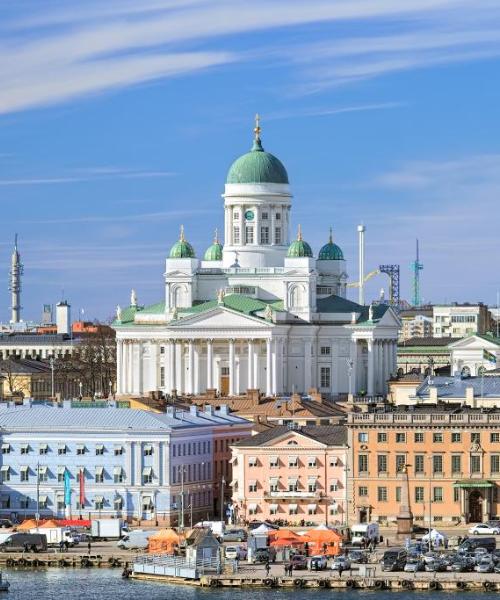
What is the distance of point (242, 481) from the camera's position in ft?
404

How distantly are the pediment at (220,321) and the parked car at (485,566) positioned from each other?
81866 millimetres

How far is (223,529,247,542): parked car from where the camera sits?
113 meters

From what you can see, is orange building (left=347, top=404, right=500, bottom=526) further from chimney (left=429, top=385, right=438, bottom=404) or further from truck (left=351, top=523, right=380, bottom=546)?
chimney (left=429, top=385, right=438, bottom=404)

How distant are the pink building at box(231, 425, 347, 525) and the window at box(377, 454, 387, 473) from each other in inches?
73.7

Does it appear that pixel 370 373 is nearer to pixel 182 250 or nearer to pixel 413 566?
pixel 182 250

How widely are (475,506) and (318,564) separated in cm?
1575

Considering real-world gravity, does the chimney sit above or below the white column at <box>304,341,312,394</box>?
below

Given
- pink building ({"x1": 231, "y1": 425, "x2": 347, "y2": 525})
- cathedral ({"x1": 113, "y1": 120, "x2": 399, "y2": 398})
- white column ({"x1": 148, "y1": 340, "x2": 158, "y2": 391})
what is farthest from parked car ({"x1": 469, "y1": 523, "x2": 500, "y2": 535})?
white column ({"x1": 148, "y1": 340, "x2": 158, "y2": 391})

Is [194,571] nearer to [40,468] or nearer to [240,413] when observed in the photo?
[40,468]

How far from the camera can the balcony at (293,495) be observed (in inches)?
4786

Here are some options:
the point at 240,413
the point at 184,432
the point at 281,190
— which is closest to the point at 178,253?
the point at 281,190

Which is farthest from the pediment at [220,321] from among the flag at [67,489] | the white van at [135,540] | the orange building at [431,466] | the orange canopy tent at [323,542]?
the orange canopy tent at [323,542]

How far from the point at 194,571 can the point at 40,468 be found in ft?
74.0

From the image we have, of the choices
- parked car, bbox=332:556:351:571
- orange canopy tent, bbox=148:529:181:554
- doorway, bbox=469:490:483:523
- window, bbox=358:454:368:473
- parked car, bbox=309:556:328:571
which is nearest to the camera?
parked car, bbox=332:556:351:571
